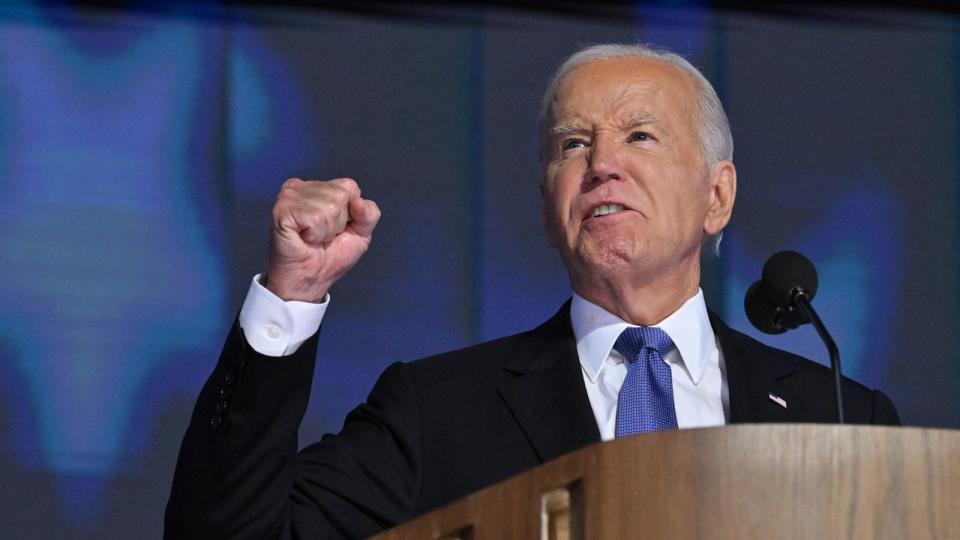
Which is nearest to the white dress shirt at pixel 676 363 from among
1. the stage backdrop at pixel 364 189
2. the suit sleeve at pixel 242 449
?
the suit sleeve at pixel 242 449

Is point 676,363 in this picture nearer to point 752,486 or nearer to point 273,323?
point 273,323

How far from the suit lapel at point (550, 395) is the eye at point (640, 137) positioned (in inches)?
12.7

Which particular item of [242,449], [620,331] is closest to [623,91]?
[620,331]

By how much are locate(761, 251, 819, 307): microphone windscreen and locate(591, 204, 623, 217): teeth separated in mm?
444

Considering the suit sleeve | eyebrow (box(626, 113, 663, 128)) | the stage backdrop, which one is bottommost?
the suit sleeve

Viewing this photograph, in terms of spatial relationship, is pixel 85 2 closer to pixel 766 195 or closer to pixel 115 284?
pixel 115 284

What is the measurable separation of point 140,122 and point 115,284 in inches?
14.5

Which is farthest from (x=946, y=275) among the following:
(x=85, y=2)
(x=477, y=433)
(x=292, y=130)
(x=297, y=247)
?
(x=297, y=247)

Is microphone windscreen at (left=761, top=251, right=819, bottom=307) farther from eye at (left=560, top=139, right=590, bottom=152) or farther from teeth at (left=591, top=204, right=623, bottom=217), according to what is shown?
eye at (left=560, top=139, right=590, bottom=152)

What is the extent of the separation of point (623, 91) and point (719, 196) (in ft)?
0.87

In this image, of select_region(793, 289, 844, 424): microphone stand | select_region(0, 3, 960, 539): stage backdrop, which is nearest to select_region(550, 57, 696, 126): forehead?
select_region(793, 289, 844, 424): microphone stand

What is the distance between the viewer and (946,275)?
384 cm

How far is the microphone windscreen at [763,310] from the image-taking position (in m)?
2.12

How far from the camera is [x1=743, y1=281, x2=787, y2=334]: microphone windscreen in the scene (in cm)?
212
